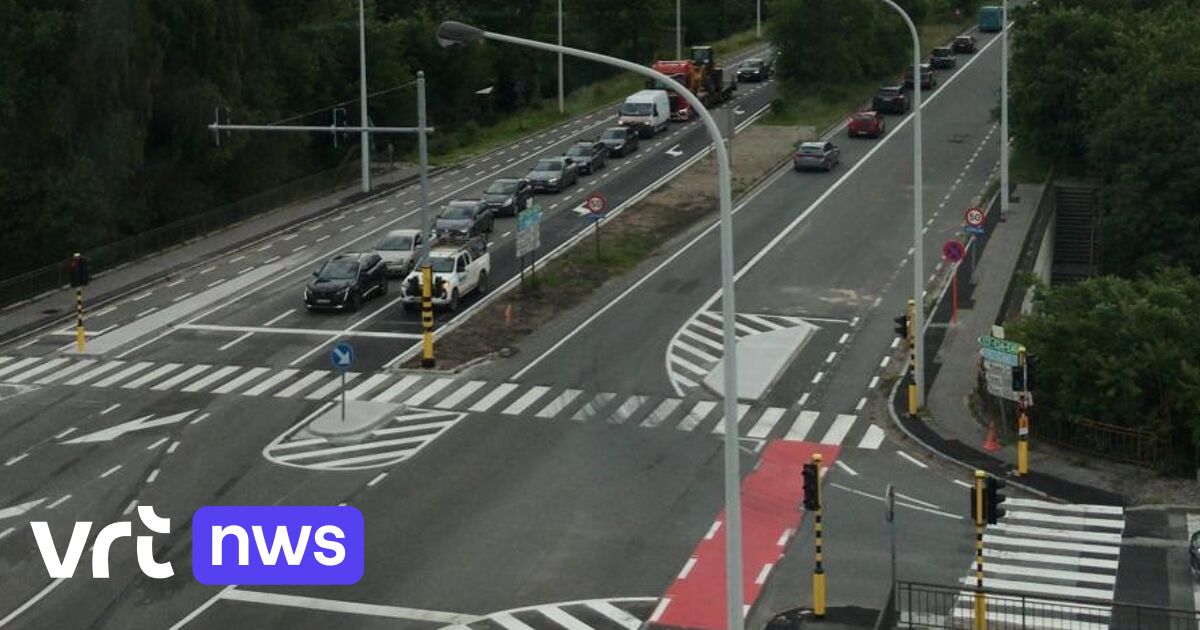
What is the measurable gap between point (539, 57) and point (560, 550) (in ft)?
294

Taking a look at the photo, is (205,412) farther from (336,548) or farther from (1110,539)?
(1110,539)

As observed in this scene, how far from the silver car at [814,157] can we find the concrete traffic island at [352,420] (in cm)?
3770

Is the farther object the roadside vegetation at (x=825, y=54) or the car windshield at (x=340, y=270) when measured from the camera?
the roadside vegetation at (x=825, y=54)

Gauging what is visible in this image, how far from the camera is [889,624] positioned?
26.4 m

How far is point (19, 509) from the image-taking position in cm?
3384

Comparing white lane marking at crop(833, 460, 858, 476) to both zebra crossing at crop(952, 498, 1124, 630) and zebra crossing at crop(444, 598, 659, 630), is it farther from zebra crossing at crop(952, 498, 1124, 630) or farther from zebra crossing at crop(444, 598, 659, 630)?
zebra crossing at crop(444, 598, 659, 630)

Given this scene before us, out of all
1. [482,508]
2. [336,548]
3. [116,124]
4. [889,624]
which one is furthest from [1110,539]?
[116,124]

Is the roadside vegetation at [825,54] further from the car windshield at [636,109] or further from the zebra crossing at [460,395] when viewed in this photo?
the zebra crossing at [460,395]

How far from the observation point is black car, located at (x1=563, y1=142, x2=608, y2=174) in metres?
76.9

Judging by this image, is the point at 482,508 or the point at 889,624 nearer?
the point at 889,624

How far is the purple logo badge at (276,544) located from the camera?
2942cm

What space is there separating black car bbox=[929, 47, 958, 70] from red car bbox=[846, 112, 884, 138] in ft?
80.0

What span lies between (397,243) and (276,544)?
28334mm

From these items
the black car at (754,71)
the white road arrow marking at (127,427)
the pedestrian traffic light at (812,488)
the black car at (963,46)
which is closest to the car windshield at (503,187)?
the white road arrow marking at (127,427)
